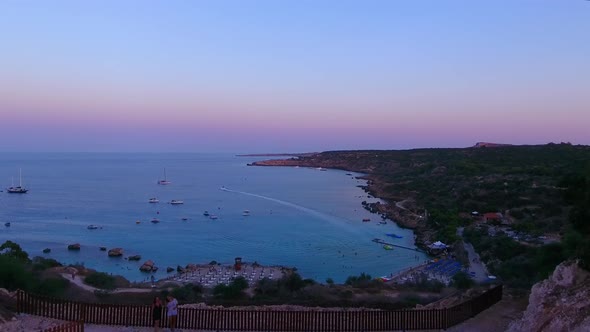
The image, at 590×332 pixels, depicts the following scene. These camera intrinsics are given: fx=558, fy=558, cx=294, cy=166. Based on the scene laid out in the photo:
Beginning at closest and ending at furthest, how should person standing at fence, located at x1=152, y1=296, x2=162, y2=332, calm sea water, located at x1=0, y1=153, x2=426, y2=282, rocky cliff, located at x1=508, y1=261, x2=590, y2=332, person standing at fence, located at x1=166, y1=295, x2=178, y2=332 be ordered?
rocky cliff, located at x1=508, y1=261, x2=590, y2=332 < person standing at fence, located at x1=152, y1=296, x2=162, y2=332 < person standing at fence, located at x1=166, y1=295, x2=178, y2=332 < calm sea water, located at x1=0, y1=153, x2=426, y2=282

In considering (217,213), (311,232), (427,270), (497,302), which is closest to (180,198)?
(217,213)

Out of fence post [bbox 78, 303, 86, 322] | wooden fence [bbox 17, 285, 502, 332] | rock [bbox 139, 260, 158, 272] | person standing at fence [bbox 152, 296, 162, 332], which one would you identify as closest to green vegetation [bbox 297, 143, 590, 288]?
wooden fence [bbox 17, 285, 502, 332]

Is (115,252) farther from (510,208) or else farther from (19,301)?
(510,208)

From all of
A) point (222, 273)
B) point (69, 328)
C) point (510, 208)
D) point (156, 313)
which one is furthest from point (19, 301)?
point (510, 208)

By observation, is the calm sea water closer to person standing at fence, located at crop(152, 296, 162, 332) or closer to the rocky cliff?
the rocky cliff

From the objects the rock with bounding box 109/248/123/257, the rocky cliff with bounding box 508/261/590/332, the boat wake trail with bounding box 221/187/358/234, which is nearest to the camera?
the rocky cliff with bounding box 508/261/590/332

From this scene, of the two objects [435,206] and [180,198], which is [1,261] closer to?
[435,206]

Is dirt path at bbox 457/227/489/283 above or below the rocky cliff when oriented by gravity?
below
